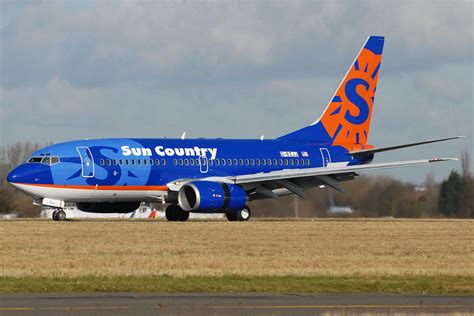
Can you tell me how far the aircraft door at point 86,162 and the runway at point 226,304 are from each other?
31676 mm

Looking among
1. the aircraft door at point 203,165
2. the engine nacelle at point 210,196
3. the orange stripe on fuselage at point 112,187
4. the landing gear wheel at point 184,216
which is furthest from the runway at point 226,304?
the landing gear wheel at point 184,216

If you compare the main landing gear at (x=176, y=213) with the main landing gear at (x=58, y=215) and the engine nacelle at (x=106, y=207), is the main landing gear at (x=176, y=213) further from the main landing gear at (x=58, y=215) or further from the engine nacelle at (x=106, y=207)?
the main landing gear at (x=58, y=215)

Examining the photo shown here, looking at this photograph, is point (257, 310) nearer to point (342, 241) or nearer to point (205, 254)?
point (205, 254)

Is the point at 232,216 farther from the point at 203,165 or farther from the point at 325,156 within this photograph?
the point at 325,156

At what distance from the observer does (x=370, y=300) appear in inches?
837

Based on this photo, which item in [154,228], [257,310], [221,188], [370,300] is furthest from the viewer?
A: [221,188]

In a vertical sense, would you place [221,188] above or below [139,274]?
above

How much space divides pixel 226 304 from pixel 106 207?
3787cm

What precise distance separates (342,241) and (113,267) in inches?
506

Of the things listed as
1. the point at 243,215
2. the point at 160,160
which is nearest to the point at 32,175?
the point at 160,160

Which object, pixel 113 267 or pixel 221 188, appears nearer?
pixel 113 267

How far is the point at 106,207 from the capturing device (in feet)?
189

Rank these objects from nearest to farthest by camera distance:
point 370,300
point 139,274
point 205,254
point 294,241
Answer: point 370,300 → point 139,274 → point 205,254 → point 294,241

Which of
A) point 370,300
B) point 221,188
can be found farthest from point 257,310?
point 221,188
